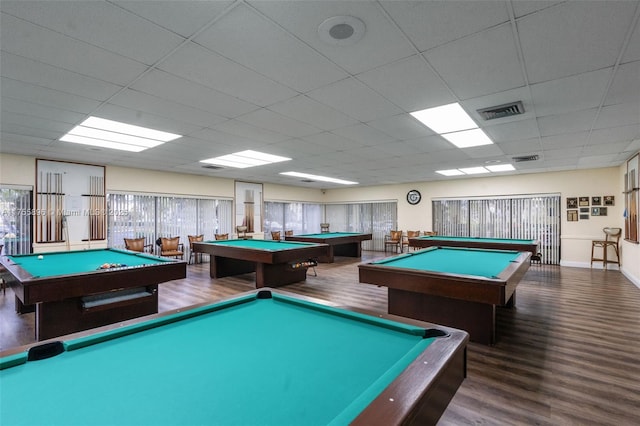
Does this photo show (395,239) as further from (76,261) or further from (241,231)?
(76,261)

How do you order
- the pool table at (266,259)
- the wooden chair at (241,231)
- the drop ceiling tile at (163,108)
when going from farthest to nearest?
1. the wooden chair at (241,231)
2. the pool table at (266,259)
3. the drop ceiling tile at (163,108)

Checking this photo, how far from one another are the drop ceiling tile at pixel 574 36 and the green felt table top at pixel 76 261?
4109 millimetres

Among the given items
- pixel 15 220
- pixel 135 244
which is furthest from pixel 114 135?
pixel 15 220

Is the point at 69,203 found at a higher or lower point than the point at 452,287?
higher

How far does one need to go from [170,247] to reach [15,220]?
2803 millimetres

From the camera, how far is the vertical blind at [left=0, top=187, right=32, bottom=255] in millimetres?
5746

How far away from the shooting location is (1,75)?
2529 mm

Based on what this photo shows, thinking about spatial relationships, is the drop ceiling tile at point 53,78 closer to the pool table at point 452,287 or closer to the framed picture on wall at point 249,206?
the pool table at point 452,287

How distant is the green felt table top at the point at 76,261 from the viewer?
10.8ft

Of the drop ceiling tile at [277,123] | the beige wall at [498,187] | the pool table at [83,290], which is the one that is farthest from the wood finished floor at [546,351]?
the drop ceiling tile at [277,123]

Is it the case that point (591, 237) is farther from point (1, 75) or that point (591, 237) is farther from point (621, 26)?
point (1, 75)

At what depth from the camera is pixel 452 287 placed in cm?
285

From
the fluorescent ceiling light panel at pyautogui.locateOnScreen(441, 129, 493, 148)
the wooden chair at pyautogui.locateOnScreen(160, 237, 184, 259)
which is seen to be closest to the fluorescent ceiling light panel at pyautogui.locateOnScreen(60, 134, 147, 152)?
the wooden chair at pyautogui.locateOnScreen(160, 237, 184, 259)

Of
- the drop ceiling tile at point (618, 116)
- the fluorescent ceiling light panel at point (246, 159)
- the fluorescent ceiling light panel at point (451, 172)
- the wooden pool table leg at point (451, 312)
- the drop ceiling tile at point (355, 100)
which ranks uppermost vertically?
the drop ceiling tile at point (355, 100)
